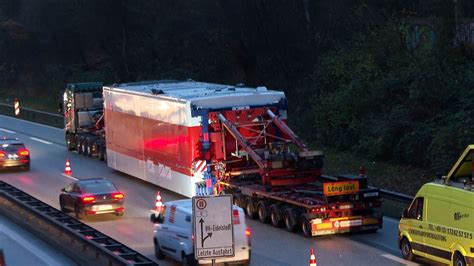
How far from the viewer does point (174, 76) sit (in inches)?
2360

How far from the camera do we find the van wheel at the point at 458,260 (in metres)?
17.8

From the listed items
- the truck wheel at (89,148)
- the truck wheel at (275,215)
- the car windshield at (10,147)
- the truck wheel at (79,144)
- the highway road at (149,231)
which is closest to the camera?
the highway road at (149,231)

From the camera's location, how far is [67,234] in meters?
22.5

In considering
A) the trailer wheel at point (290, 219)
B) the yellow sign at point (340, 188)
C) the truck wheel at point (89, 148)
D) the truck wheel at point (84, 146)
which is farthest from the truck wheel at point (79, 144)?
the yellow sign at point (340, 188)

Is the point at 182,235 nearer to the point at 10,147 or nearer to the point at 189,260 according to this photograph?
the point at 189,260

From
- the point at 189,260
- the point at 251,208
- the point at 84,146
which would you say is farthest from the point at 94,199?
the point at 84,146

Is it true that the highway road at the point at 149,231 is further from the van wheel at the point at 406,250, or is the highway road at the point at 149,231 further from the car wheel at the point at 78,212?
the car wheel at the point at 78,212

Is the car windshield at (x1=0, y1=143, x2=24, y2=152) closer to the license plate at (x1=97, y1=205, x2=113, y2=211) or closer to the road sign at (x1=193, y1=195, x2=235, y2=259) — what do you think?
the license plate at (x1=97, y1=205, x2=113, y2=211)

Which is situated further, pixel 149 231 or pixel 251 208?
pixel 251 208

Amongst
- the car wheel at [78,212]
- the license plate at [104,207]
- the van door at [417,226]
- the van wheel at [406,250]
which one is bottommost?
the car wheel at [78,212]

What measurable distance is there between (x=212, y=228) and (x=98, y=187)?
1383 centimetres

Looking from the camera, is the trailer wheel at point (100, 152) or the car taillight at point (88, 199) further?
the trailer wheel at point (100, 152)

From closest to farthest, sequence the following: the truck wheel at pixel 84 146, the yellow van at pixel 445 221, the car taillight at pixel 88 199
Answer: the yellow van at pixel 445 221, the car taillight at pixel 88 199, the truck wheel at pixel 84 146

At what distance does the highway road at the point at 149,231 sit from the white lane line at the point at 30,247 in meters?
2.12
